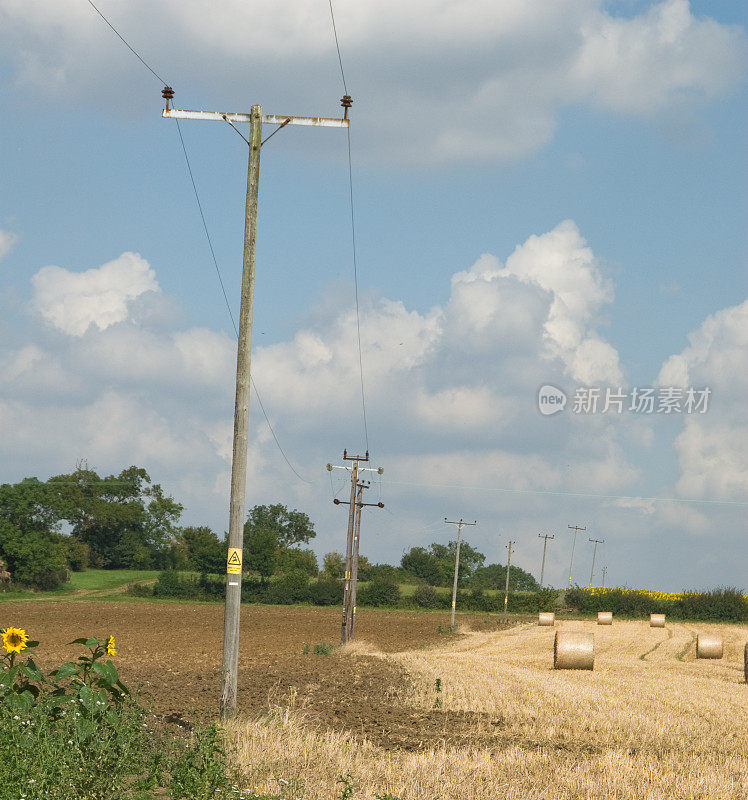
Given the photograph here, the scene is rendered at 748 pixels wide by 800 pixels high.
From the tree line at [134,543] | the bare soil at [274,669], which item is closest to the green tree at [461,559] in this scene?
the tree line at [134,543]

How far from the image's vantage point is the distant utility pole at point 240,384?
13094 mm

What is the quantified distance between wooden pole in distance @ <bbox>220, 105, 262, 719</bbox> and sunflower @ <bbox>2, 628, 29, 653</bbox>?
3.60m

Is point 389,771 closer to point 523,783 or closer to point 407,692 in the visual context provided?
point 523,783

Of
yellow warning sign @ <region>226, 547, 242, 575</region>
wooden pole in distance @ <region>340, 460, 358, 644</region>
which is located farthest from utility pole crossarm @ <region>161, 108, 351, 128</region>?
wooden pole in distance @ <region>340, 460, 358, 644</region>

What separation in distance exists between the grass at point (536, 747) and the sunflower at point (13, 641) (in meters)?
2.34

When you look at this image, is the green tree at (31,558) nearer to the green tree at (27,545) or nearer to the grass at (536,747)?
the green tree at (27,545)

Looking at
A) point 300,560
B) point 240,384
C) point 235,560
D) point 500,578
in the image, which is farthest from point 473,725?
point 500,578

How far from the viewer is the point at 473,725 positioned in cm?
1368

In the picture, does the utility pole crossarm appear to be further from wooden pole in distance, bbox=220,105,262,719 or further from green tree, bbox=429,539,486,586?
green tree, bbox=429,539,486,586

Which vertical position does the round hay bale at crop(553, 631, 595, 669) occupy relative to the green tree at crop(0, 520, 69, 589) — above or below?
above

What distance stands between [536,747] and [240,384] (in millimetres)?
6030

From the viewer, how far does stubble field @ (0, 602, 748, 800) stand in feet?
31.1

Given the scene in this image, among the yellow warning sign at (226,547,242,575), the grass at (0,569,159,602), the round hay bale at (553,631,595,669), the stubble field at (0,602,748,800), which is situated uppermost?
the yellow warning sign at (226,547,242,575)

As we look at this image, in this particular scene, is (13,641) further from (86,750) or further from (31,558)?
(31,558)
